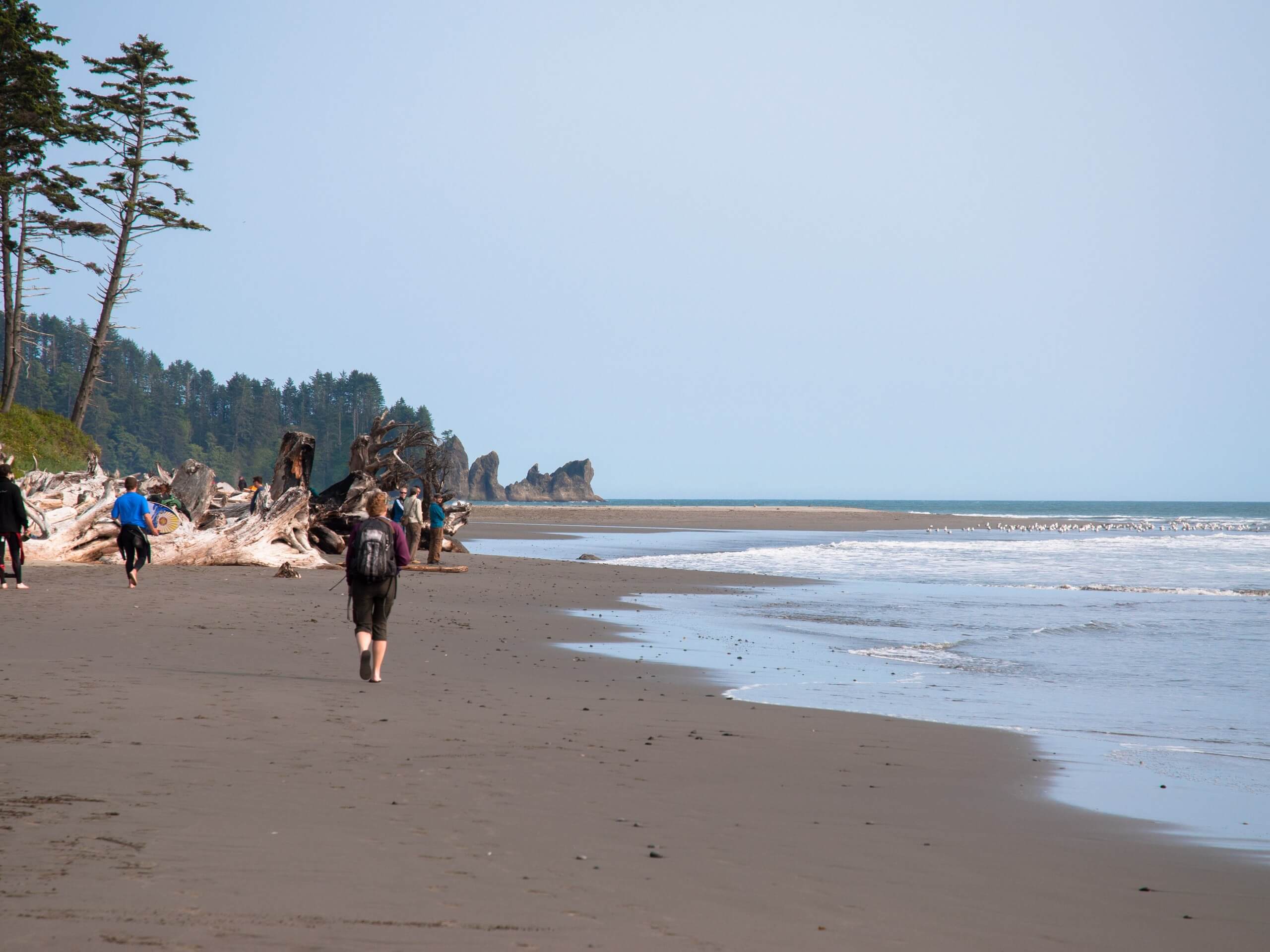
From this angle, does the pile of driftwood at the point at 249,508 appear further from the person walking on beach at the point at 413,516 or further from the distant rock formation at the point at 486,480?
the distant rock formation at the point at 486,480

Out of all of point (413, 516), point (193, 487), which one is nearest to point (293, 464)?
point (193, 487)

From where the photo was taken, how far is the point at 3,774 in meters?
5.61

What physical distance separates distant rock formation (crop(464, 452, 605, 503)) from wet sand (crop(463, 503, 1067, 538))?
7743cm

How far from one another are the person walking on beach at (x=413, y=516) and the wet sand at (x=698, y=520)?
22410 millimetres

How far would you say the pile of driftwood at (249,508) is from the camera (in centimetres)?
2128

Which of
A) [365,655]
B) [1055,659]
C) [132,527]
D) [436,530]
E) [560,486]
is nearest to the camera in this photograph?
[365,655]

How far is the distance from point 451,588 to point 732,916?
16350 millimetres

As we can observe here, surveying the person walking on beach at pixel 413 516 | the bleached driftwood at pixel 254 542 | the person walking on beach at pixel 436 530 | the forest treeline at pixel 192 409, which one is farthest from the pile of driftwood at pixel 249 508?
the forest treeline at pixel 192 409

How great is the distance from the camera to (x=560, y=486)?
182250 mm

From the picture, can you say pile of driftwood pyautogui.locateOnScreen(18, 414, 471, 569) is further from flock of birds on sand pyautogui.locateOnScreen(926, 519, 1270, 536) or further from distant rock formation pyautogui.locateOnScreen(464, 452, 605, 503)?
distant rock formation pyautogui.locateOnScreen(464, 452, 605, 503)

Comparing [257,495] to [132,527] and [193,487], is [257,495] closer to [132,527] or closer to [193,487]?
[193,487]

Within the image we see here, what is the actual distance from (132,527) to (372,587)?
928cm

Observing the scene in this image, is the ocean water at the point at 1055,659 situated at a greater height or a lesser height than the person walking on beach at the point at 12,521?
lesser

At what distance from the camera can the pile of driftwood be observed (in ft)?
69.8
